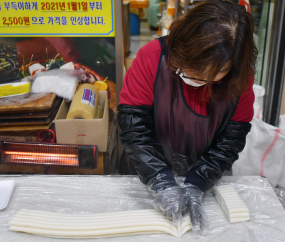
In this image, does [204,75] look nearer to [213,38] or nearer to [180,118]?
[213,38]

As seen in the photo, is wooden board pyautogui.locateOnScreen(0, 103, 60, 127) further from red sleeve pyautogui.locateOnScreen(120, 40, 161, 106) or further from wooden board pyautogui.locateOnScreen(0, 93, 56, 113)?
red sleeve pyautogui.locateOnScreen(120, 40, 161, 106)

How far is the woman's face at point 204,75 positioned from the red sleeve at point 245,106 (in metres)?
0.27

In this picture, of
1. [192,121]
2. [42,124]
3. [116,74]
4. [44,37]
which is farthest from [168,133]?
[44,37]

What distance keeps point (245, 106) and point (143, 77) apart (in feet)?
1.73

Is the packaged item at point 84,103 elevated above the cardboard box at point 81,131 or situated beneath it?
elevated above

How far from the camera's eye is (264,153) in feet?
6.79

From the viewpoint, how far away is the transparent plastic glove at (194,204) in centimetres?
117

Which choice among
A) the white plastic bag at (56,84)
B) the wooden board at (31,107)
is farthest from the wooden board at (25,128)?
the white plastic bag at (56,84)

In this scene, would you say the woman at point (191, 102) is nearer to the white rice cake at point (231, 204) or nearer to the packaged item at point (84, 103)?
the white rice cake at point (231, 204)

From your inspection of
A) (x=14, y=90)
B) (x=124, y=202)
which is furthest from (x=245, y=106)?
(x=14, y=90)

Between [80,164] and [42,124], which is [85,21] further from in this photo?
[80,164]

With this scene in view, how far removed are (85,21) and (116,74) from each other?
0.39 metres

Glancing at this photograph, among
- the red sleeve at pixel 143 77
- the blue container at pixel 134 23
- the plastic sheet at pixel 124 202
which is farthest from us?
the blue container at pixel 134 23

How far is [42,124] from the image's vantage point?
1.73m
